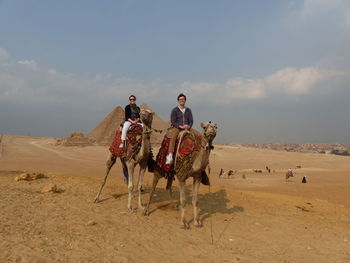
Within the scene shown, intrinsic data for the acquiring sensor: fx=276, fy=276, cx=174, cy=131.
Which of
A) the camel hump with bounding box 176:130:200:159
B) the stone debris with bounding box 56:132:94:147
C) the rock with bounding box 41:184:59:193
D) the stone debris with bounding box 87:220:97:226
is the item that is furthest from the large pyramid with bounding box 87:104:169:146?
the stone debris with bounding box 87:220:97:226

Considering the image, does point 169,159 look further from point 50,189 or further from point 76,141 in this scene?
point 76,141

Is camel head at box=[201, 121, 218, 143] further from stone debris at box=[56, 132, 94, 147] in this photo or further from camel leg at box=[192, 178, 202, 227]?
stone debris at box=[56, 132, 94, 147]

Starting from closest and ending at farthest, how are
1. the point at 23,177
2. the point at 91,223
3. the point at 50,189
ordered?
the point at 91,223, the point at 50,189, the point at 23,177

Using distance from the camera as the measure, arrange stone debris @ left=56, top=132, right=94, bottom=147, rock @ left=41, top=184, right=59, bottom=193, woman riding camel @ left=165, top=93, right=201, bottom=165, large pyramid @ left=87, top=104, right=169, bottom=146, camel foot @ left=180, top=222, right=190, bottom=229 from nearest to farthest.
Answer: camel foot @ left=180, top=222, right=190, bottom=229
woman riding camel @ left=165, top=93, right=201, bottom=165
rock @ left=41, top=184, right=59, bottom=193
stone debris @ left=56, top=132, right=94, bottom=147
large pyramid @ left=87, top=104, right=169, bottom=146

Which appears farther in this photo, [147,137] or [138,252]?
[147,137]

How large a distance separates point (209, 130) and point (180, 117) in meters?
1.27

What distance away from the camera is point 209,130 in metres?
7.07

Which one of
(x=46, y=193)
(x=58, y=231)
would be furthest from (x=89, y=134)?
(x=58, y=231)

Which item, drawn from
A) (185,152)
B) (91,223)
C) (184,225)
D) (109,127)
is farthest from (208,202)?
(109,127)

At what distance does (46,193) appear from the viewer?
371 inches

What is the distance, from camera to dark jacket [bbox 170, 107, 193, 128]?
803 cm

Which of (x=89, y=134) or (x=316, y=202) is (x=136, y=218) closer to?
(x=316, y=202)

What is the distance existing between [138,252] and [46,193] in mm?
5667

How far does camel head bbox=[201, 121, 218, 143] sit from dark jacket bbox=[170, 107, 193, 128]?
0.87 m
